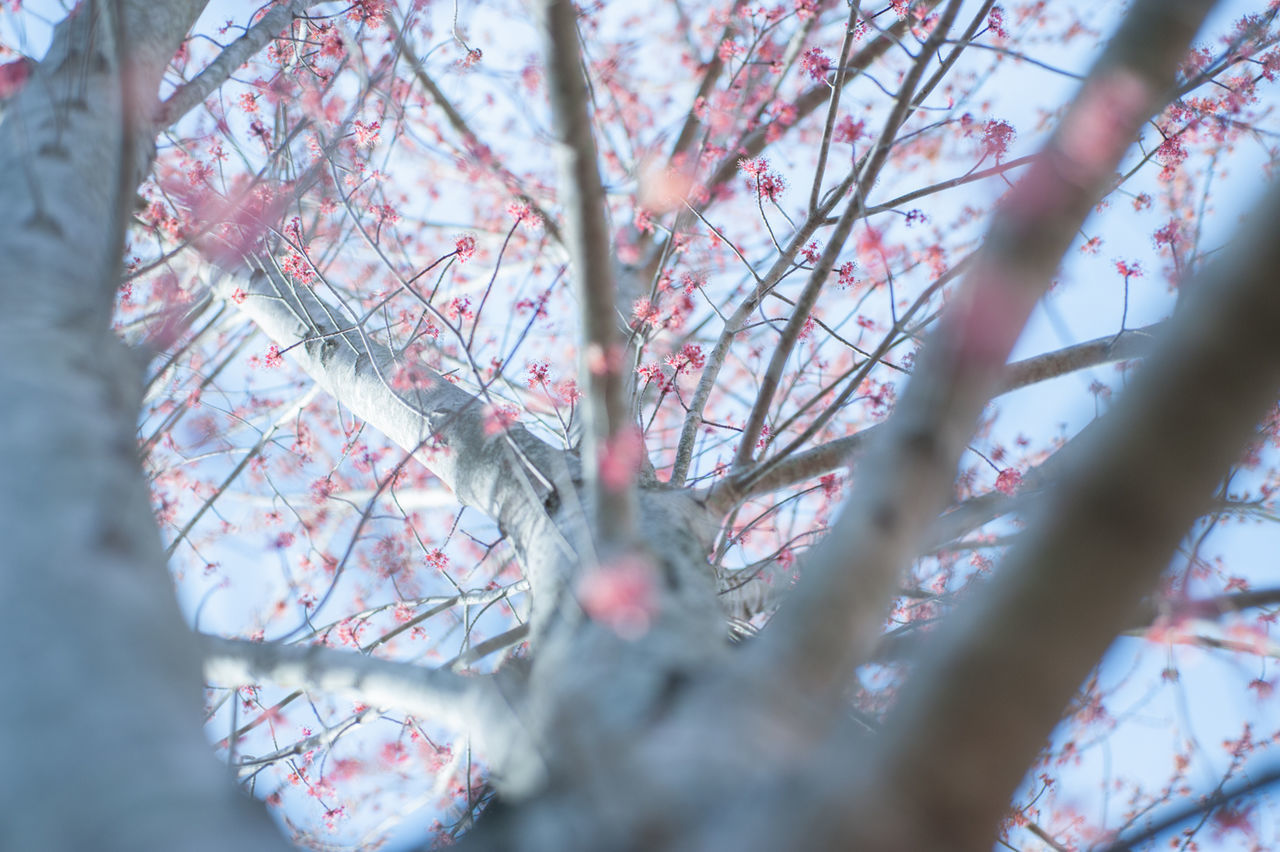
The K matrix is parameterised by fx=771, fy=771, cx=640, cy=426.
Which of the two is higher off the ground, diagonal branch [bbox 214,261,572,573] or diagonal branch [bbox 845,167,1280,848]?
diagonal branch [bbox 214,261,572,573]

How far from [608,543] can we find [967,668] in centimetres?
59

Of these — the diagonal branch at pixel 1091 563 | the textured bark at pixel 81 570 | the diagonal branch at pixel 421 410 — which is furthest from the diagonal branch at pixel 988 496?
the textured bark at pixel 81 570

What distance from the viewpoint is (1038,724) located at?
2.56 feet

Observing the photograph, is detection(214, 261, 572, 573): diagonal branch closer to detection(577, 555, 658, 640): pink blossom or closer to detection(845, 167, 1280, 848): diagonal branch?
detection(577, 555, 658, 640): pink blossom

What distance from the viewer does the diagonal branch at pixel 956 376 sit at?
1.01m

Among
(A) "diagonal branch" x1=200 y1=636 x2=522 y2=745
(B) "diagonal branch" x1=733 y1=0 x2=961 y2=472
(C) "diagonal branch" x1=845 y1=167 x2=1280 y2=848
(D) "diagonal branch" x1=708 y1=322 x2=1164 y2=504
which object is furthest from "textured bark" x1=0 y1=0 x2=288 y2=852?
(B) "diagonal branch" x1=733 y1=0 x2=961 y2=472

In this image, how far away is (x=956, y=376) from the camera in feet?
3.34

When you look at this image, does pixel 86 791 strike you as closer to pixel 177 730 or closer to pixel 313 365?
pixel 177 730

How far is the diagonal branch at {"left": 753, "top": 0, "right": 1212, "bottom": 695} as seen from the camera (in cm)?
101

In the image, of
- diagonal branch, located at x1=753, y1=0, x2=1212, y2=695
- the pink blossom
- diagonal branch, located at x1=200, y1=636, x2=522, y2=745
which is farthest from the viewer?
diagonal branch, located at x1=200, y1=636, x2=522, y2=745

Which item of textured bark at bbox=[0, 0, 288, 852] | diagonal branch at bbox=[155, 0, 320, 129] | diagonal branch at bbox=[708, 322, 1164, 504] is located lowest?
textured bark at bbox=[0, 0, 288, 852]

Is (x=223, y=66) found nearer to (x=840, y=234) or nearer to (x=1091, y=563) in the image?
(x=840, y=234)

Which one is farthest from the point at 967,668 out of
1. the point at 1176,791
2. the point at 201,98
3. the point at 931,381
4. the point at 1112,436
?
the point at 1176,791

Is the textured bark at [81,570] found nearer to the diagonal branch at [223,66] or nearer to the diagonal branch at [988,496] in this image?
the diagonal branch at [223,66]
